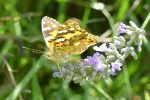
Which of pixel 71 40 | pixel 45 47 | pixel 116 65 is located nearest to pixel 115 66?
pixel 116 65

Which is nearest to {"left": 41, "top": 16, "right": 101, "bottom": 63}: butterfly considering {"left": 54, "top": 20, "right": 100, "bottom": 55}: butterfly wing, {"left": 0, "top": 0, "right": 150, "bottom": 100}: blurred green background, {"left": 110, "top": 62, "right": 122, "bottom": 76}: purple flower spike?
{"left": 54, "top": 20, "right": 100, "bottom": 55}: butterfly wing

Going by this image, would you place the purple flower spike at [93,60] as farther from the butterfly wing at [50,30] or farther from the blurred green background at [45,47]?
the blurred green background at [45,47]

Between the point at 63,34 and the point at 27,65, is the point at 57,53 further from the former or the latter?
→ the point at 27,65

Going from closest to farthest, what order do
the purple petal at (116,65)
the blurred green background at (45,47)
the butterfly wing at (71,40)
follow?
the purple petal at (116,65), the butterfly wing at (71,40), the blurred green background at (45,47)

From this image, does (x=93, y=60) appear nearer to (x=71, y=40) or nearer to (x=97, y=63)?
(x=97, y=63)

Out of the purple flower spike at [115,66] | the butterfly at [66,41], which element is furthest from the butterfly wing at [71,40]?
the purple flower spike at [115,66]

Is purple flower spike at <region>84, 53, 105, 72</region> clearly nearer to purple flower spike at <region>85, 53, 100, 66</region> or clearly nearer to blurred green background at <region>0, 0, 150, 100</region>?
purple flower spike at <region>85, 53, 100, 66</region>
